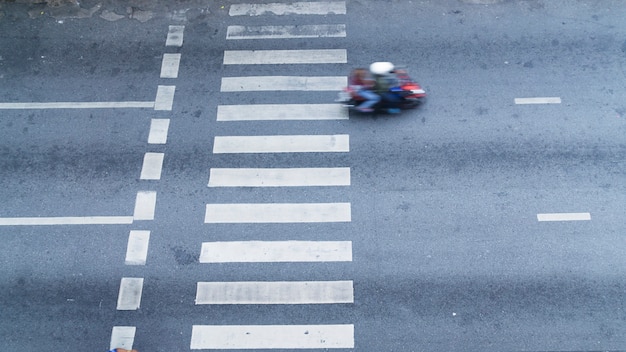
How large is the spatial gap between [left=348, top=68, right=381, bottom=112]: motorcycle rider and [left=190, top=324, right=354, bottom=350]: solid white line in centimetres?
489

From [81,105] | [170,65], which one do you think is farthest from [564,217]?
[81,105]

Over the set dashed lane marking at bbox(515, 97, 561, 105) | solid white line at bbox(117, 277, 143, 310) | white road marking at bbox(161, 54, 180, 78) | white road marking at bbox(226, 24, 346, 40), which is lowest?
solid white line at bbox(117, 277, 143, 310)

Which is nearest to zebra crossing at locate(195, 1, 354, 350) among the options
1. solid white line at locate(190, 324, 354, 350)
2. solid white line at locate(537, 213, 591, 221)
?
solid white line at locate(190, 324, 354, 350)

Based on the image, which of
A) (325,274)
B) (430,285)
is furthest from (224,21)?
(430,285)

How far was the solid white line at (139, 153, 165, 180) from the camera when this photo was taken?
40.3 ft

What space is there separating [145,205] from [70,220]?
5.06 feet

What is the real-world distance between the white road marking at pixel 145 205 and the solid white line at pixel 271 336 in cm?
261

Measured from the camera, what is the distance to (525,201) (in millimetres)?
11781

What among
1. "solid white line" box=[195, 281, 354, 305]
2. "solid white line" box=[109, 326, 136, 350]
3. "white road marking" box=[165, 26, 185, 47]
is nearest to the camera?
"solid white line" box=[109, 326, 136, 350]

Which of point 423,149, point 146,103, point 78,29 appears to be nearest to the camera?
point 423,149

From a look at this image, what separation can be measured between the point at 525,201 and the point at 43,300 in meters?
9.67

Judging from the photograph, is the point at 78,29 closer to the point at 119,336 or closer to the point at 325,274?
the point at 119,336

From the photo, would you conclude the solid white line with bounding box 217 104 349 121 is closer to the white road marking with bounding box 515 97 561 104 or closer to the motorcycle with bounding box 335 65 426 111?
the motorcycle with bounding box 335 65 426 111

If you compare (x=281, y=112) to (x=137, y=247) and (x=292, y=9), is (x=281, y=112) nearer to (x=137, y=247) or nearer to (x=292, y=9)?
(x=292, y=9)
